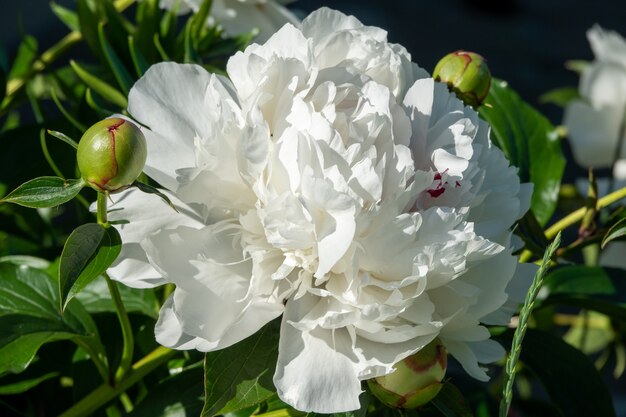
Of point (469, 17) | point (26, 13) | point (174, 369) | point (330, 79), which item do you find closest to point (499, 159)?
point (330, 79)

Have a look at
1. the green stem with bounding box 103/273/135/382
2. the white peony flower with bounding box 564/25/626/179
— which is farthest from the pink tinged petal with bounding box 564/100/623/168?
the green stem with bounding box 103/273/135/382

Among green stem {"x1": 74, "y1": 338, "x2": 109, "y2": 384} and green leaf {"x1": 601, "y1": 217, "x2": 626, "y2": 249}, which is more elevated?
green leaf {"x1": 601, "y1": 217, "x2": 626, "y2": 249}

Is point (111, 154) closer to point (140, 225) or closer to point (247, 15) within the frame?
point (140, 225)

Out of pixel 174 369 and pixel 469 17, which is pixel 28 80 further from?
pixel 469 17

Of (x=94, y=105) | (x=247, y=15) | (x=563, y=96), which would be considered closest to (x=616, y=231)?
(x=94, y=105)

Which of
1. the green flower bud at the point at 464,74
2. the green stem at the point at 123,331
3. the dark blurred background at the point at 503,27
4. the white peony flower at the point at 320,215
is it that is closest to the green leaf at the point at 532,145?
the green flower bud at the point at 464,74

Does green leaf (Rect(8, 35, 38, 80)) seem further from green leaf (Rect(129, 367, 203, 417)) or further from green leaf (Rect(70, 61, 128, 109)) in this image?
green leaf (Rect(129, 367, 203, 417))
